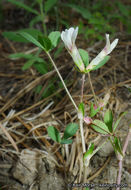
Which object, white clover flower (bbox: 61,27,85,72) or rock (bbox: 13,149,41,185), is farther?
rock (bbox: 13,149,41,185)

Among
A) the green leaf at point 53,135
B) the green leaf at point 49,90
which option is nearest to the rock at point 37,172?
the green leaf at point 53,135

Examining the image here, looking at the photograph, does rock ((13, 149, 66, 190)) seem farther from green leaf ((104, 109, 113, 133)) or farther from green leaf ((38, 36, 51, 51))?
green leaf ((38, 36, 51, 51))

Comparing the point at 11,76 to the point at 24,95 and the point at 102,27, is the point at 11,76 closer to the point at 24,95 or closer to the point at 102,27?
the point at 24,95

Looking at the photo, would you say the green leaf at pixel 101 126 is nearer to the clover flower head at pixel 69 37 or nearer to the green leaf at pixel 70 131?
the green leaf at pixel 70 131

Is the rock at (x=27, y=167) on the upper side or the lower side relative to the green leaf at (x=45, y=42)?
lower

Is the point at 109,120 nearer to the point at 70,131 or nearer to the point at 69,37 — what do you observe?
the point at 70,131

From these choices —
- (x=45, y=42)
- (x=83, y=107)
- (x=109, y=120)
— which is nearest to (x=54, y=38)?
(x=45, y=42)

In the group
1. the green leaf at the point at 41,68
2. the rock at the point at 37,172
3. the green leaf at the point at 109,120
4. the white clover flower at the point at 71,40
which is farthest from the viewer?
the green leaf at the point at 41,68

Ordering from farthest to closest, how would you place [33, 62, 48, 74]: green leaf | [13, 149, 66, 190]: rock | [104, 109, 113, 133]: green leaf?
[33, 62, 48, 74]: green leaf < [13, 149, 66, 190]: rock < [104, 109, 113, 133]: green leaf

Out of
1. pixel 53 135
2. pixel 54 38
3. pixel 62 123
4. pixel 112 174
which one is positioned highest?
pixel 54 38

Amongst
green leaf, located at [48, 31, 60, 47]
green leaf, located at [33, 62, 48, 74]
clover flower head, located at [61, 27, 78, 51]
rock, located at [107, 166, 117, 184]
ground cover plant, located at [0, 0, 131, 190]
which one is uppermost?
clover flower head, located at [61, 27, 78, 51]

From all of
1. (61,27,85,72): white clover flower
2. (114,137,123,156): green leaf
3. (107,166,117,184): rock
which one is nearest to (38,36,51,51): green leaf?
(61,27,85,72): white clover flower

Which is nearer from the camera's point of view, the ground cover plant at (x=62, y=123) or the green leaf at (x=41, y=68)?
the ground cover plant at (x=62, y=123)
